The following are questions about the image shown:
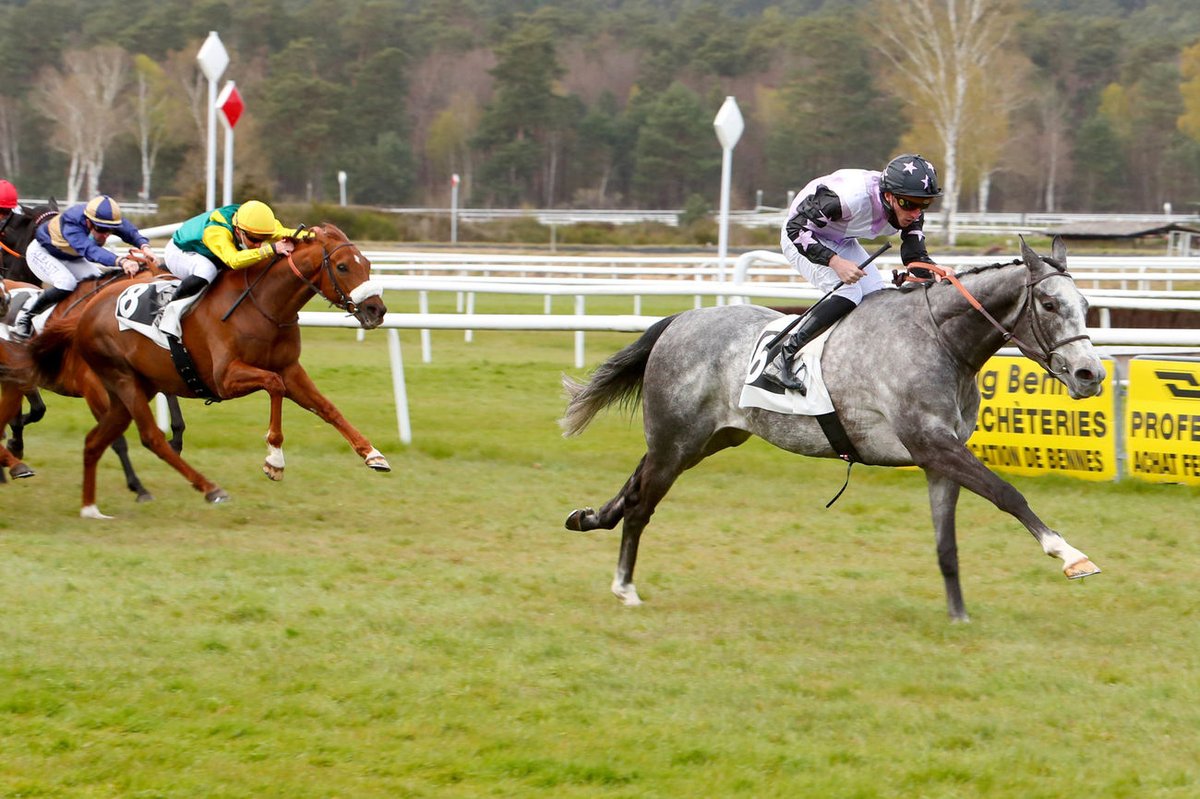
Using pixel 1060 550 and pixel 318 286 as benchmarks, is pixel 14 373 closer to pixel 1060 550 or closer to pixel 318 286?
pixel 318 286

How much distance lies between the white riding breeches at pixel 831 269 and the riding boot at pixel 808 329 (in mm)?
102

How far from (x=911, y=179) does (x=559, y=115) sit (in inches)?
2428

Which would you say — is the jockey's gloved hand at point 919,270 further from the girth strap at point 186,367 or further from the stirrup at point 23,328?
the stirrup at point 23,328

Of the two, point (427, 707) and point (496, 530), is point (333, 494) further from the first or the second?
point (427, 707)

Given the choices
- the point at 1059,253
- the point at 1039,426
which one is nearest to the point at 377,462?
the point at 1059,253

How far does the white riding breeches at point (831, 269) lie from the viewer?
19.1ft

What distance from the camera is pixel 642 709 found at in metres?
4.34

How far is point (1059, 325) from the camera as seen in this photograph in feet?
16.7

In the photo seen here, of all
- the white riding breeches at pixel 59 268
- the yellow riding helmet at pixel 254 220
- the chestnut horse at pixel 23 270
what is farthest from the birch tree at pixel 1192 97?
the yellow riding helmet at pixel 254 220

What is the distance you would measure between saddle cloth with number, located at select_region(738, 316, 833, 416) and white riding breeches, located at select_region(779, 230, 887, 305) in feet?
1.01

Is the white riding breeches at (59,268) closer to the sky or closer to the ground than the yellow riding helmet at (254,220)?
closer to the ground

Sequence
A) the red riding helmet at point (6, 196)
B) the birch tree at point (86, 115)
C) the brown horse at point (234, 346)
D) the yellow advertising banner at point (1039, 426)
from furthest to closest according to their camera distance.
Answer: the birch tree at point (86, 115)
the red riding helmet at point (6, 196)
the yellow advertising banner at point (1039, 426)
the brown horse at point (234, 346)

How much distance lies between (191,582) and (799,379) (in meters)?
2.59

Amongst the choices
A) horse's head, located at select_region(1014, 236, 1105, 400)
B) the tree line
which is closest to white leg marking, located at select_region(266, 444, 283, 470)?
horse's head, located at select_region(1014, 236, 1105, 400)
